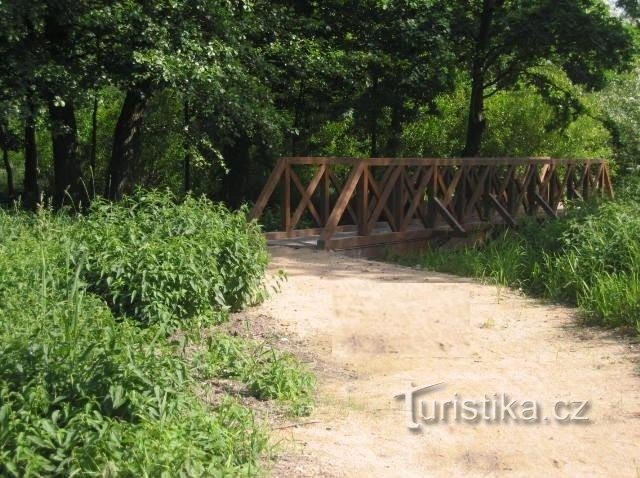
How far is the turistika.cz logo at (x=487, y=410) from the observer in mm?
→ 5180

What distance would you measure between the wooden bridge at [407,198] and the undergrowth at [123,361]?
13.5ft

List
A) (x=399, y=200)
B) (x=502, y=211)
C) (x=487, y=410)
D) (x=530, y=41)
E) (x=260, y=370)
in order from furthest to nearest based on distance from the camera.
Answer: (x=530, y=41) < (x=502, y=211) < (x=399, y=200) < (x=260, y=370) < (x=487, y=410)

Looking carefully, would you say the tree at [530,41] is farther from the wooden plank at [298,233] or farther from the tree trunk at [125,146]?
the tree trunk at [125,146]

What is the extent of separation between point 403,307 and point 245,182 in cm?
910

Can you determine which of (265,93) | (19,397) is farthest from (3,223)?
(265,93)

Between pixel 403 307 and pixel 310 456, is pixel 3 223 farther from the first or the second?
pixel 310 456

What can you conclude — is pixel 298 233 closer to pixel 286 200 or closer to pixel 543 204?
pixel 286 200

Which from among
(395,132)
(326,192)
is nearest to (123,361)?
(326,192)

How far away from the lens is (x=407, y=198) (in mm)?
12508

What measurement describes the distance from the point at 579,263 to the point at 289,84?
765 cm

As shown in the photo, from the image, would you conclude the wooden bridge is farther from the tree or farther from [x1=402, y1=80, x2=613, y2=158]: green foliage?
[x1=402, y1=80, x2=613, y2=158]: green foliage

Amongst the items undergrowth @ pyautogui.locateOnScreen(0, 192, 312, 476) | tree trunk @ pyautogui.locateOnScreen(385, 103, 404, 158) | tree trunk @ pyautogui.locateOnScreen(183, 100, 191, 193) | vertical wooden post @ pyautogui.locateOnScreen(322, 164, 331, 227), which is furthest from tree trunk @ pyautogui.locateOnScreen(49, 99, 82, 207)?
tree trunk @ pyautogui.locateOnScreen(385, 103, 404, 158)

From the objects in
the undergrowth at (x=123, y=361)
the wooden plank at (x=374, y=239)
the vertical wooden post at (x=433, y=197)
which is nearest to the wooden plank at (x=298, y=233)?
the wooden plank at (x=374, y=239)

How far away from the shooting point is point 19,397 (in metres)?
3.85
